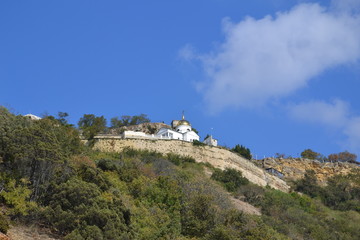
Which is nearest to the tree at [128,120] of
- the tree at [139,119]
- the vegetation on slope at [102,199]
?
the tree at [139,119]

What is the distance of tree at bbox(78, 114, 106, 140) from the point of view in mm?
44531

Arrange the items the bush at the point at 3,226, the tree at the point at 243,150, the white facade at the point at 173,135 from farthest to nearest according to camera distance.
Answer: the tree at the point at 243,150, the white facade at the point at 173,135, the bush at the point at 3,226

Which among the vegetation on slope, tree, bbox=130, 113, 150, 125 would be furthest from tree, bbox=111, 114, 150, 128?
the vegetation on slope

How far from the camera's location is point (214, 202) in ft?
101

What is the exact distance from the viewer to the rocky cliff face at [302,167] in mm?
58938

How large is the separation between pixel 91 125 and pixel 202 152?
13.2m

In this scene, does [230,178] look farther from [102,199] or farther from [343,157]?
[343,157]

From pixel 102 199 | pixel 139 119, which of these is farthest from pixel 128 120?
pixel 102 199

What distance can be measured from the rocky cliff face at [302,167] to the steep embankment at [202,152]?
21.8 ft

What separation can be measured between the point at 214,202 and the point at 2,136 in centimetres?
1238

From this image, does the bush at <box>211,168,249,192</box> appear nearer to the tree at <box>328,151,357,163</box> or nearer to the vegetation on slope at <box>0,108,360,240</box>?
the vegetation on slope at <box>0,108,360,240</box>

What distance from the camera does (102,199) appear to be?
22594 mm

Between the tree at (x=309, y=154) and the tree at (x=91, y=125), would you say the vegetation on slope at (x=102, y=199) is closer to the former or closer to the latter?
the tree at (x=91, y=125)

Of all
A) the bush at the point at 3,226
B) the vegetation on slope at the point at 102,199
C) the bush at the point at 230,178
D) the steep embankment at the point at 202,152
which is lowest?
the bush at the point at 3,226
